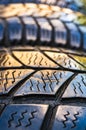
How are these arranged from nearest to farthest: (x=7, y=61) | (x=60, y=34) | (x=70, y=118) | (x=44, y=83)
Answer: (x=70, y=118), (x=44, y=83), (x=7, y=61), (x=60, y=34)

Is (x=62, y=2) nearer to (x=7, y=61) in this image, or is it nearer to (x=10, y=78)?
(x=7, y=61)

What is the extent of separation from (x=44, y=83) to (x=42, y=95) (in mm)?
108

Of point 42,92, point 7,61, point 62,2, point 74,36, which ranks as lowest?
point 62,2

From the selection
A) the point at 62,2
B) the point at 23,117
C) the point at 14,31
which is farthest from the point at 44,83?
the point at 62,2

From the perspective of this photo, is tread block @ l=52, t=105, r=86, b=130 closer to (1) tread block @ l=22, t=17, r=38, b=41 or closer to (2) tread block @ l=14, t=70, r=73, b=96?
(2) tread block @ l=14, t=70, r=73, b=96

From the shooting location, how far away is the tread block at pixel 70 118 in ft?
3.81

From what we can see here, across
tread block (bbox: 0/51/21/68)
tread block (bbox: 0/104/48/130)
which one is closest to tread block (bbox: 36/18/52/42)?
tread block (bbox: 0/51/21/68)

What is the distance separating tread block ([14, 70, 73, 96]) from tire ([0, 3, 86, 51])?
1.26m

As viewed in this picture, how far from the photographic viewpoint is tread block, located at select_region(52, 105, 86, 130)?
1161 mm

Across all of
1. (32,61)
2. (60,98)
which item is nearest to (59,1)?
(32,61)

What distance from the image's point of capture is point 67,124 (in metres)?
1.17

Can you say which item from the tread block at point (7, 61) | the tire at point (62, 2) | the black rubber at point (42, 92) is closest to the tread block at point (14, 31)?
the black rubber at point (42, 92)

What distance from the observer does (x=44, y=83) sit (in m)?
1.46

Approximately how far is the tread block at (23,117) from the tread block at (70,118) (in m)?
0.05
